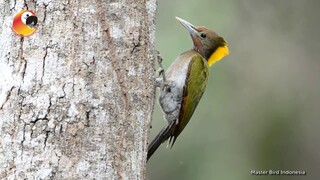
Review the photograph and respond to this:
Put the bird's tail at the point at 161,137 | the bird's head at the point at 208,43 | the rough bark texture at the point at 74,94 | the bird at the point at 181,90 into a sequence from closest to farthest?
1. the rough bark texture at the point at 74,94
2. the bird's tail at the point at 161,137
3. the bird at the point at 181,90
4. the bird's head at the point at 208,43

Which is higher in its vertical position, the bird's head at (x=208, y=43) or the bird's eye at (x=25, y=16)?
the bird's eye at (x=25, y=16)

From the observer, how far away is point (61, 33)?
2914mm

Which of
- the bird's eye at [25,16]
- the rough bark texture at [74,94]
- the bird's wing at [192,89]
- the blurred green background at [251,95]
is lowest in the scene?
the blurred green background at [251,95]

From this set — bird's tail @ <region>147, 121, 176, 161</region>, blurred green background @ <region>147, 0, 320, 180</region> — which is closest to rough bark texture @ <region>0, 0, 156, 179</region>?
bird's tail @ <region>147, 121, 176, 161</region>

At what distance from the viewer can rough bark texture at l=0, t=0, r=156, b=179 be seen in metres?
2.81

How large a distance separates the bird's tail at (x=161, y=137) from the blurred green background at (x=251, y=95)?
2396 mm

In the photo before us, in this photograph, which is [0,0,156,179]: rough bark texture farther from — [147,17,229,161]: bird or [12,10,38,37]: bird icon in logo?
[147,17,229,161]: bird

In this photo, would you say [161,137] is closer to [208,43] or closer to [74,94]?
[208,43]

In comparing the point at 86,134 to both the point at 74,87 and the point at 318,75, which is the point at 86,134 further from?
the point at 318,75

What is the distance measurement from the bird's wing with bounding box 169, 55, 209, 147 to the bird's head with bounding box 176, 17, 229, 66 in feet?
0.90

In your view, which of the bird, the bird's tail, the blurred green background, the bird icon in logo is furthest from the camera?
the blurred green background

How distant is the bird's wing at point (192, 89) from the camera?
15.6 feet

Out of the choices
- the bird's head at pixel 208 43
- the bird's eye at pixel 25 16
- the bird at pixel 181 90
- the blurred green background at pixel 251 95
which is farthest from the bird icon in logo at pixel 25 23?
the blurred green background at pixel 251 95

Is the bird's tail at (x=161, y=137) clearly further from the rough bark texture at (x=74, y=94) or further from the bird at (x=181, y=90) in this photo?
the rough bark texture at (x=74, y=94)
